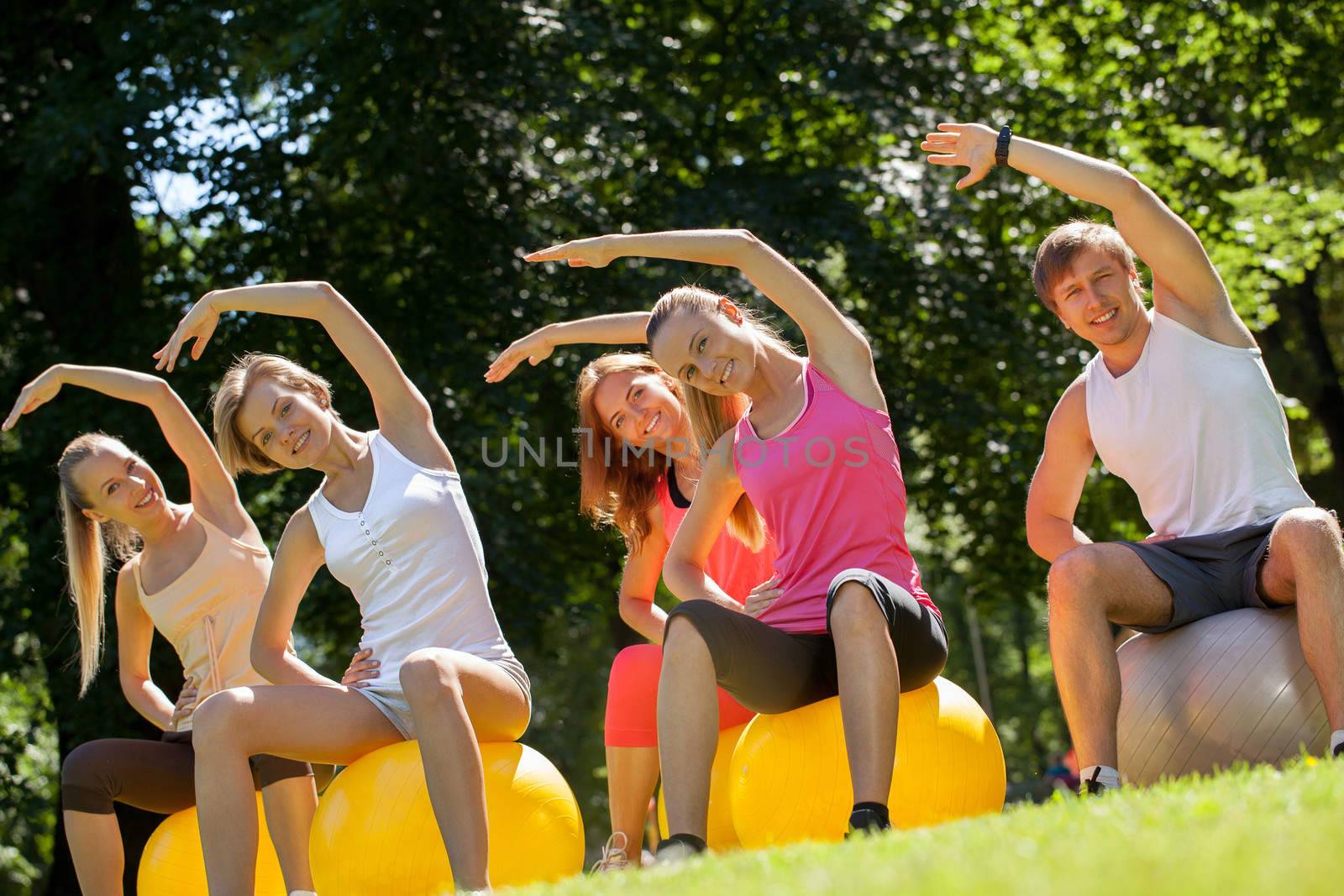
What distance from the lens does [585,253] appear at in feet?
17.7

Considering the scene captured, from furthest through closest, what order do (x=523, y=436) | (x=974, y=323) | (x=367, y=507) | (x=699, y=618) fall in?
1. (x=974, y=323)
2. (x=523, y=436)
3. (x=367, y=507)
4. (x=699, y=618)

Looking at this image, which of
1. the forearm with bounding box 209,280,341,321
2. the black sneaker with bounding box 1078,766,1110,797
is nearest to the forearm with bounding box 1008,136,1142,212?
the black sneaker with bounding box 1078,766,1110,797

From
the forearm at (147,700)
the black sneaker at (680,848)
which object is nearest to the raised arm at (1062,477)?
the black sneaker at (680,848)

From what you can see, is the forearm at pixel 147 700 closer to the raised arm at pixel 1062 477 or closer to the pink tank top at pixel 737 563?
the pink tank top at pixel 737 563

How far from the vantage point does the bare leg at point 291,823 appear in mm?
5516

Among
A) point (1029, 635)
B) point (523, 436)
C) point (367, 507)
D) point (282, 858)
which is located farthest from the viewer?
point (1029, 635)

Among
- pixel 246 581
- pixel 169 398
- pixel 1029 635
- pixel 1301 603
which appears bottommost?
pixel 1029 635

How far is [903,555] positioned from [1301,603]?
1256mm

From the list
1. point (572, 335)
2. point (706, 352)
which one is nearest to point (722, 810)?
point (706, 352)

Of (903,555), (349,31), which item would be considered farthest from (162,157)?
(903,555)

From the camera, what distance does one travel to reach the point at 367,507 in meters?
5.21

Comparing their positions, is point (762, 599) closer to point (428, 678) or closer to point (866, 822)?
point (866, 822)

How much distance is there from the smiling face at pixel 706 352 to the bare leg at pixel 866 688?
3.32ft

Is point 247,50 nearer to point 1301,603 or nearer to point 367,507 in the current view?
point 367,507
